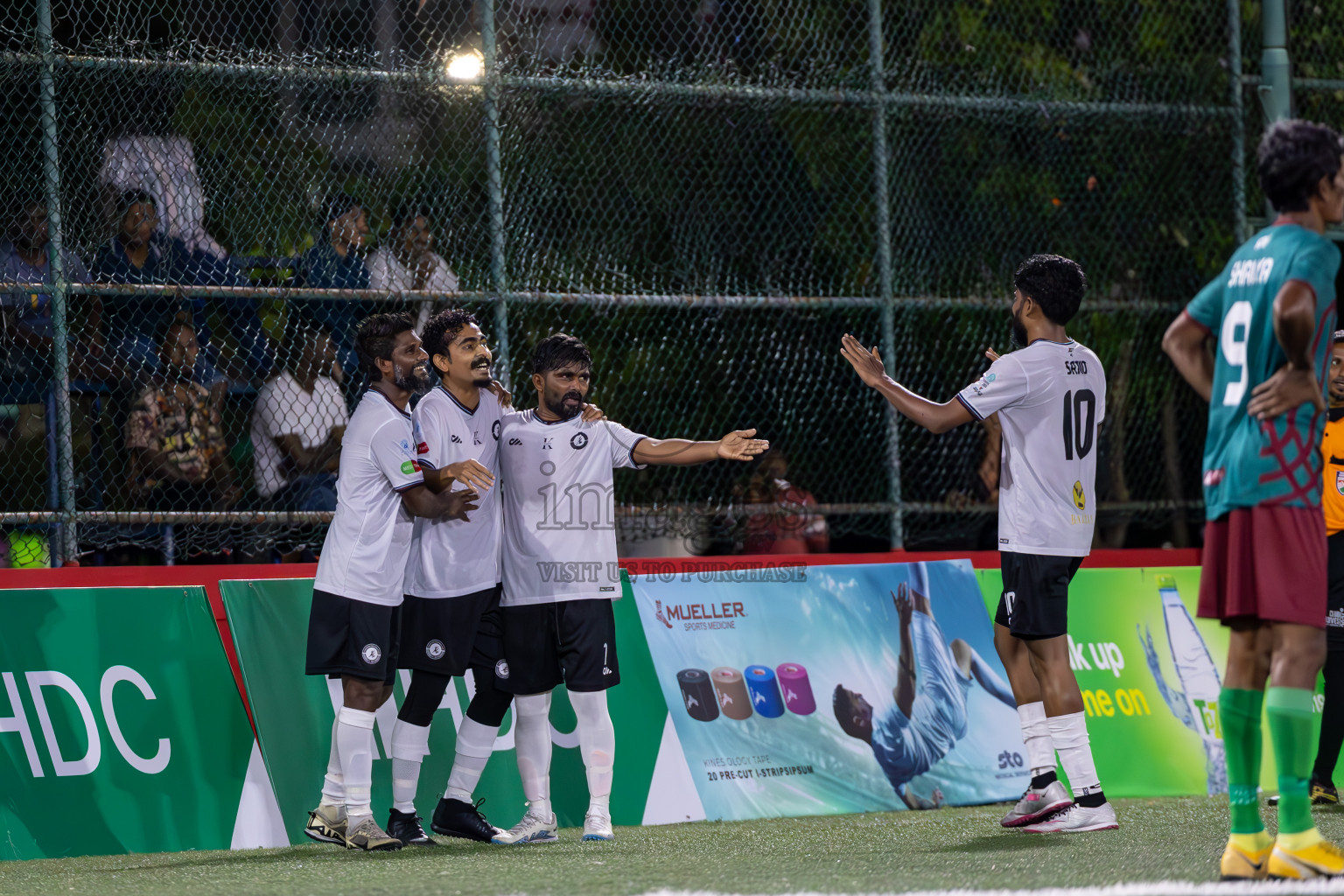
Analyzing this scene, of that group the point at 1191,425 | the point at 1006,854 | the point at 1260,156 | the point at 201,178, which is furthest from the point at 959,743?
the point at 201,178

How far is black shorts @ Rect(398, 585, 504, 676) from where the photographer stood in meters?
6.43

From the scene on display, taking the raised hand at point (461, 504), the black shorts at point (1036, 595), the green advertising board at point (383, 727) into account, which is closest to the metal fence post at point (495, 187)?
the green advertising board at point (383, 727)

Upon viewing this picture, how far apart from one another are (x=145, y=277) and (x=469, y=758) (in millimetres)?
→ 2916

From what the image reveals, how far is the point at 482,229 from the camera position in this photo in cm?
834

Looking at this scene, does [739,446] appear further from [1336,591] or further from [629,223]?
[1336,591]

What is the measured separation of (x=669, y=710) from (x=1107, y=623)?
8.61 feet

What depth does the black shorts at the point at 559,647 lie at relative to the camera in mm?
6492

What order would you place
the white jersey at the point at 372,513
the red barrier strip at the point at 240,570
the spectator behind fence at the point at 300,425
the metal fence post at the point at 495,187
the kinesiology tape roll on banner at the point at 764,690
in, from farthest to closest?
1. the metal fence post at the point at 495,187
2. the spectator behind fence at the point at 300,425
3. the kinesiology tape roll on banner at the point at 764,690
4. the red barrier strip at the point at 240,570
5. the white jersey at the point at 372,513

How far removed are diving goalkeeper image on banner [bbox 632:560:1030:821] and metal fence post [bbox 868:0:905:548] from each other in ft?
2.98

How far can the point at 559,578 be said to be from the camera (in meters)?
6.51

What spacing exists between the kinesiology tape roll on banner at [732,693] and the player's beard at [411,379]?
213 cm

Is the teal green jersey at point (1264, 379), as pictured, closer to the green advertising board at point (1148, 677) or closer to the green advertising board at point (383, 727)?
the green advertising board at point (383, 727)

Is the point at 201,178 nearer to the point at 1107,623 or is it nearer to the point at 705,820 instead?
the point at 705,820

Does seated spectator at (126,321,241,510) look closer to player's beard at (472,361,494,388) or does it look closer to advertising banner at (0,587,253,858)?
advertising banner at (0,587,253,858)
